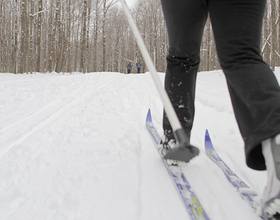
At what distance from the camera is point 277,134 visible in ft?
2.03

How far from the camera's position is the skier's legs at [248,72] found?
67 cm

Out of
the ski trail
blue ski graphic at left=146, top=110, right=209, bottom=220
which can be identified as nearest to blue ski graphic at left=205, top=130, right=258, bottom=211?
blue ski graphic at left=146, top=110, right=209, bottom=220

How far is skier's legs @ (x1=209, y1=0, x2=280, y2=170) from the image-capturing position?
67 cm

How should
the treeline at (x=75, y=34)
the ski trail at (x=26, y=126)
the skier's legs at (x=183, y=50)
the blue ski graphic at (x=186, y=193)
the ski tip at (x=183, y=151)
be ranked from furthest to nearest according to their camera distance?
the treeline at (x=75, y=34) → the ski trail at (x=26, y=126) → the skier's legs at (x=183, y=50) → the blue ski graphic at (x=186, y=193) → the ski tip at (x=183, y=151)

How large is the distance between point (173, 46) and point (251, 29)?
43 centimetres

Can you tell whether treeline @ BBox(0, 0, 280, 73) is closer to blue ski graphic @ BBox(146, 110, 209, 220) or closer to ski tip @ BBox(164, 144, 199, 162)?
blue ski graphic @ BBox(146, 110, 209, 220)

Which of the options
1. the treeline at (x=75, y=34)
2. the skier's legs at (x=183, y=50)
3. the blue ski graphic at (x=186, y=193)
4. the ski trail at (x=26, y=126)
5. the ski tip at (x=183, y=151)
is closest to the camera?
the ski tip at (x=183, y=151)

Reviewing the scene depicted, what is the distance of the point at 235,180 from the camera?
40.0 inches

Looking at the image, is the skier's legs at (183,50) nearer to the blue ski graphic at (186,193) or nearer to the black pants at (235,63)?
the black pants at (235,63)

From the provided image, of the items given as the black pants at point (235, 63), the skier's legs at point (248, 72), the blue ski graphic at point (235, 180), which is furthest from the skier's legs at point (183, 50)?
the blue ski graphic at point (235, 180)

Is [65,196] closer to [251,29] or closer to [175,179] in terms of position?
[175,179]

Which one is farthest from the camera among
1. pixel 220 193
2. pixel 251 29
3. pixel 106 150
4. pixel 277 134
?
pixel 106 150

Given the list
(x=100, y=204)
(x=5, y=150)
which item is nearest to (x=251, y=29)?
(x=100, y=204)

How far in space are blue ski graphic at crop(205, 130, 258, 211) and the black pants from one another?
0.23 meters
